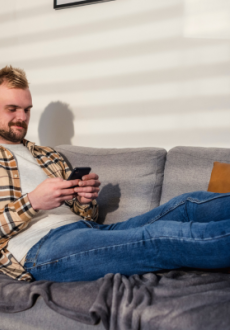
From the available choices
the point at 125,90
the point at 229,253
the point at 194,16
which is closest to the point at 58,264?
the point at 229,253

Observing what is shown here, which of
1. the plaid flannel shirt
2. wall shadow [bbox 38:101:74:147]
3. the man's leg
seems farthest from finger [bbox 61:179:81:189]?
wall shadow [bbox 38:101:74:147]

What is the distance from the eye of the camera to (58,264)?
3.51 feet

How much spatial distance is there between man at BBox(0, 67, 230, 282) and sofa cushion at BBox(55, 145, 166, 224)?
17 centimetres

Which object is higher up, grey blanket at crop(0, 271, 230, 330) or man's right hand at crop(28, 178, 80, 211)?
man's right hand at crop(28, 178, 80, 211)

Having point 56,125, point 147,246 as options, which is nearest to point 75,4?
point 56,125

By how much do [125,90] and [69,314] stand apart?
1434 millimetres

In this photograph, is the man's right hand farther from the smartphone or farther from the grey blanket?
the grey blanket

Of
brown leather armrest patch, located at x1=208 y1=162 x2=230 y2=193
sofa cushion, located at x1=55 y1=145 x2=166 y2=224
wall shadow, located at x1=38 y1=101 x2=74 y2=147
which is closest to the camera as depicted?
brown leather armrest patch, located at x1=208 y1=162 x2=230 y2=193

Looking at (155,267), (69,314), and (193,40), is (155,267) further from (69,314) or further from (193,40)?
(193,40)

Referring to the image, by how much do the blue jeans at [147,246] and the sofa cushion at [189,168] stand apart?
0.36 meters

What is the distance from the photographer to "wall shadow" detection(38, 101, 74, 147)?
2.24 meters

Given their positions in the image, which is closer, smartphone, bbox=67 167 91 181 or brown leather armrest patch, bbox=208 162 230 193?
smartphone, bbox=67 167 91 181

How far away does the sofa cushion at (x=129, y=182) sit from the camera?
1593mm

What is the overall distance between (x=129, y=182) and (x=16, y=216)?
0.66 m
